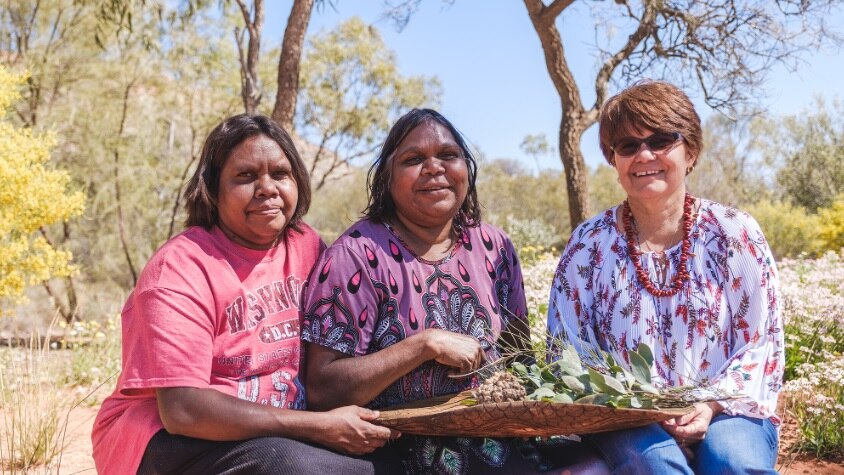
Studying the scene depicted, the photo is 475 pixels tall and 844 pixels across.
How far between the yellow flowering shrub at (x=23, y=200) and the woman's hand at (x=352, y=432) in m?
5.34

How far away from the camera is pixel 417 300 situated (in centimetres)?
274

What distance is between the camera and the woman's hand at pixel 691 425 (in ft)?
8.07

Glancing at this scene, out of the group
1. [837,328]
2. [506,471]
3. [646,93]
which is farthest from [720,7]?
[506,471]

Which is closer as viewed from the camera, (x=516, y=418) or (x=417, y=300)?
(x=516, y=418)

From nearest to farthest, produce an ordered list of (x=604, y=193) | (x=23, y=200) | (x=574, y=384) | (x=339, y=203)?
(x=574, y=384) < (x=23, y=200) < (x=339, y=203) < (x=604, y=193)

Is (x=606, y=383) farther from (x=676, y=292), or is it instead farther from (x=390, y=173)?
(x=390, y=173)

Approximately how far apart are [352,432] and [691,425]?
112 cm

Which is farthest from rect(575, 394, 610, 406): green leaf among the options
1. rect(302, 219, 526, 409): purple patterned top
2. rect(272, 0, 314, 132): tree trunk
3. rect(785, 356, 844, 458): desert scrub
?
rect(272, 0, 314, 132): tree trunk

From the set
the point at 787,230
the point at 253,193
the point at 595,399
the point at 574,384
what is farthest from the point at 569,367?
the point at 787,230

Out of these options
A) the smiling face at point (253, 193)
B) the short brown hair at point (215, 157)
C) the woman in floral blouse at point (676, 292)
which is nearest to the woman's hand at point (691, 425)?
the woman in floral blouse at point (676, 292)

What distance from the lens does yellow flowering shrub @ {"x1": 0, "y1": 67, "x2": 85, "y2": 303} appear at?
6609mm

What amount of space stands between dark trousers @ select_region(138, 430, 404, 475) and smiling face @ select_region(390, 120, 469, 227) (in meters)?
0.95

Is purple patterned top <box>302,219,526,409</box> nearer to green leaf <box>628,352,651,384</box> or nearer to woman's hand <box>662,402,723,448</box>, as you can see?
green leaf <box>628,352,651,384</box>

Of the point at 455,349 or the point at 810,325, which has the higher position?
the point at 455,349
